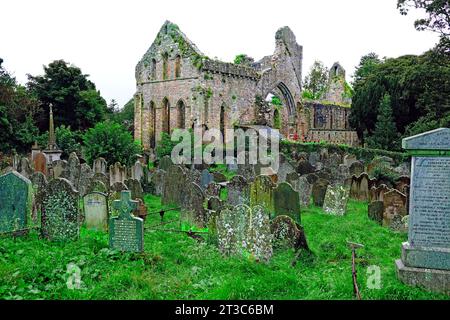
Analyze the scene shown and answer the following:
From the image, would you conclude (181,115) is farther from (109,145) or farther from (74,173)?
(74,173)

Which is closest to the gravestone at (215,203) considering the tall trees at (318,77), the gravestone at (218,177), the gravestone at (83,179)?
the gravestone at (218,177)

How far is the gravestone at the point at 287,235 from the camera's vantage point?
7.70 meters

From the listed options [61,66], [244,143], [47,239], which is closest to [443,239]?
[47,239]

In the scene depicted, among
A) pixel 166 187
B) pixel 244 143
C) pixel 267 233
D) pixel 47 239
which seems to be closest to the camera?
pixel 267 233

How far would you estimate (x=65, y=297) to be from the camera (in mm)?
5625

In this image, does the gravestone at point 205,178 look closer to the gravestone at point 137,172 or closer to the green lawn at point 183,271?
the gravestone at point 137,172

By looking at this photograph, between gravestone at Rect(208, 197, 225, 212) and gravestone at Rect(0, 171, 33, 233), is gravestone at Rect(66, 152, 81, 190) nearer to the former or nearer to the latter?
gravestone at Rect(0, 171, 33, 233)

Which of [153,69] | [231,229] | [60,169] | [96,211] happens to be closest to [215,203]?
[231,229]

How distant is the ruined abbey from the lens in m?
26.9

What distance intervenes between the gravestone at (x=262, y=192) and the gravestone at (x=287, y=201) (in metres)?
0.84

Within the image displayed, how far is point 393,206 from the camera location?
10133 mm
